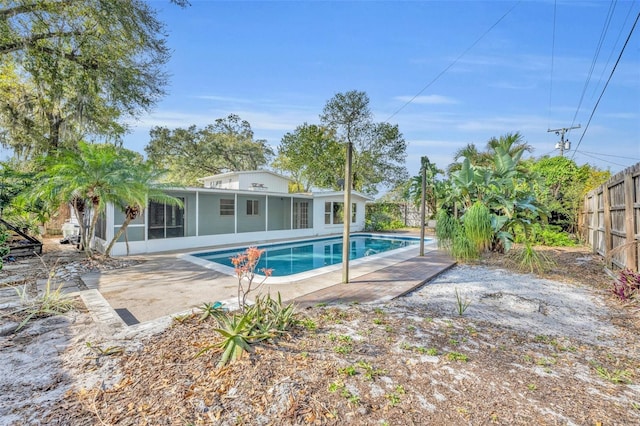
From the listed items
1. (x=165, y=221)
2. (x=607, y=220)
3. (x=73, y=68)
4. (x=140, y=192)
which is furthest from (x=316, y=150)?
(x=607, y=220)

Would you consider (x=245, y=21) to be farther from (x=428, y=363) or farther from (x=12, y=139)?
(x=428, y=363)

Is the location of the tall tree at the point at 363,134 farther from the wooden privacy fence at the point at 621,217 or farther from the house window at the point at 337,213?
the wooden privacy fence at the point at 621,217

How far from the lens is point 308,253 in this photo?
11328 millimetres

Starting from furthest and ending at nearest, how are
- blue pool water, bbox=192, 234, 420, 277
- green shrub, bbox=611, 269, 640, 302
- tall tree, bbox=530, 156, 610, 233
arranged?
tall tree, bbox=530, 156, 610, 233 < blue pool water, bbox=192, 234, 420, 277 < green shrub, bbox=611, 269, 640, 302

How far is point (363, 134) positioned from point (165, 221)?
14.8 meters

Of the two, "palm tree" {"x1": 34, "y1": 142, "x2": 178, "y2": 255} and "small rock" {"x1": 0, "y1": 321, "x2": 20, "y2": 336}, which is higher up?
"palm tree" {"x1": 34, "y1": 142, "x2": 178, "y2": 255}

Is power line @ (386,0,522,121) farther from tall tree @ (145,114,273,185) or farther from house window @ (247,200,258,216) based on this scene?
tall tree @ (145,114,273,185)

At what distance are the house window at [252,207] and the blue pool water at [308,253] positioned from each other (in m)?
2.80

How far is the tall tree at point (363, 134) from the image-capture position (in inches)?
827

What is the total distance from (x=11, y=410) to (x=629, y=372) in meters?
4.87

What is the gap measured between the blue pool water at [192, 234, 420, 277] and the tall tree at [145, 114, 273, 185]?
14.5m

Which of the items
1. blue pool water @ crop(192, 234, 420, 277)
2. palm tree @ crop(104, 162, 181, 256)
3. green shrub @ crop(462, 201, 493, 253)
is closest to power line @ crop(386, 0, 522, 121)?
green shrub @ crop(462, 201, 493, 253)

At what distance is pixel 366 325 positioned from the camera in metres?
3.45

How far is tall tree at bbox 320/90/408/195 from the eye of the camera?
21016 mm
